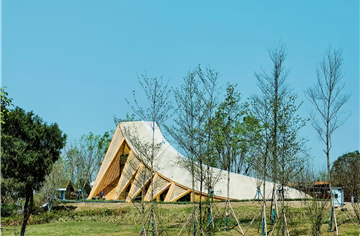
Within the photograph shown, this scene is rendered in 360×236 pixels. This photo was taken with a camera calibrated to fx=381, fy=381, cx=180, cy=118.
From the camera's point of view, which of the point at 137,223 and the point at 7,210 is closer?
the point at 137,223

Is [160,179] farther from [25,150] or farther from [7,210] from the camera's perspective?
[25,150]

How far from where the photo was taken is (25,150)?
12672 millimetres

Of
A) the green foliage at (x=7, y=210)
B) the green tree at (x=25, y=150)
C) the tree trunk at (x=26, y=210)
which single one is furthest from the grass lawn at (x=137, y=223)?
the green foliage at (x=7, y=210)

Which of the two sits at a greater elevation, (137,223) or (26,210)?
(26,210)

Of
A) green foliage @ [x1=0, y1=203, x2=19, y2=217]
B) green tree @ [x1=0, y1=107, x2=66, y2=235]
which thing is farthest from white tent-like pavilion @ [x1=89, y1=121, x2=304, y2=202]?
green tree @ [x1=0, y1=107, x2=66, y2=235]

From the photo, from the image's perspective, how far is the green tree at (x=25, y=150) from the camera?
12.3 meters

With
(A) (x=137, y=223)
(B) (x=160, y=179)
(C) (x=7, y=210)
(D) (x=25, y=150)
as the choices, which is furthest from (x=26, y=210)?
(B) (x=160, y=179)

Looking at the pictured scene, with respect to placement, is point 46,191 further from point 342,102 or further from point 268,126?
point 342,102

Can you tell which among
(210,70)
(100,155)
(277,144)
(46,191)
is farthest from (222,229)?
(100,155)

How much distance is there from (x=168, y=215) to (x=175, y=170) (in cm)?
864

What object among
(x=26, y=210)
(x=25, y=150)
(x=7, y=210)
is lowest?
(x=7, y=210)

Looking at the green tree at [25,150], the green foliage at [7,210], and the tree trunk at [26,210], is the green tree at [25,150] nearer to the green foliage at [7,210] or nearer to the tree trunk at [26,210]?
the tree trunk at [26,210]

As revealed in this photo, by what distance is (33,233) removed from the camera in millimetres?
13875

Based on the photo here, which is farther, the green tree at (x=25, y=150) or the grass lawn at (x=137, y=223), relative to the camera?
the grass lawn at (x=137, y=223)
